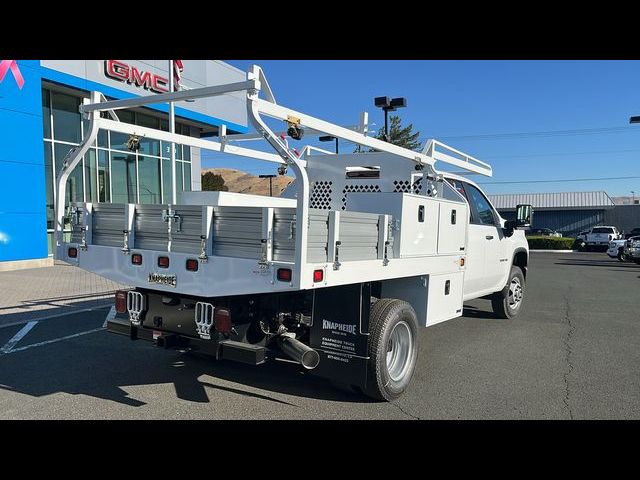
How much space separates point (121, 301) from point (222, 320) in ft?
4.10

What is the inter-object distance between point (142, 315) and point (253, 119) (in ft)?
6.93

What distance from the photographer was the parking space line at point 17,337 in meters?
5.85

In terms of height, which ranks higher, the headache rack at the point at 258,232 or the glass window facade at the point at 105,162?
the glass window facade at the point at 105,162

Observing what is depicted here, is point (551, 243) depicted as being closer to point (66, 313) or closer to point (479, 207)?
point (479, 207)

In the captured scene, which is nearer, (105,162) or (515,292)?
(515,292)

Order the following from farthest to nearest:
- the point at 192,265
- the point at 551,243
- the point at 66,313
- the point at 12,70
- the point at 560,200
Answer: the point at 560,200 < the point at 551,243 < the point at 12,70 < the point at 66,313 < the point at 192,265

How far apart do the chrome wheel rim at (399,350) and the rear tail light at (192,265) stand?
1.78 meters

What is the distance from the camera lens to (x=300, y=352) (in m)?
4.06

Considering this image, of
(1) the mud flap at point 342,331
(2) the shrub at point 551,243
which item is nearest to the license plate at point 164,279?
(1) the mud flap at point 342,331

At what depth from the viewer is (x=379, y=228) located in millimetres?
4109

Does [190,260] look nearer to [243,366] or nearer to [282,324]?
[282,324]

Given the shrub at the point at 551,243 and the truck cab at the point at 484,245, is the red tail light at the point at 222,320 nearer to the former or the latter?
the truck cab at the point at 484,245

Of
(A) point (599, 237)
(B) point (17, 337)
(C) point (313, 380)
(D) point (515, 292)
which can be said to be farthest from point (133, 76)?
(A) point (599, 237)

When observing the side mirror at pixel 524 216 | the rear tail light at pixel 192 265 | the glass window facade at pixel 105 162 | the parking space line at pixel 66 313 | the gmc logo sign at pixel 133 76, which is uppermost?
the gmc logo sign at pixel 133 76
